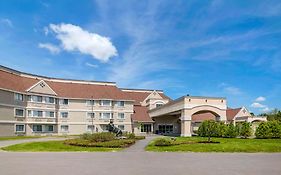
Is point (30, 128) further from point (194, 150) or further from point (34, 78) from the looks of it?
point (194, 150)

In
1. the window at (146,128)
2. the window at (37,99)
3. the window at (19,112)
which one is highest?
the window at (37,99)

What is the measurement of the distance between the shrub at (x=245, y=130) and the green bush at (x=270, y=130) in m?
1.58

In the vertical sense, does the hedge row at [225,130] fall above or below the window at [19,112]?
below

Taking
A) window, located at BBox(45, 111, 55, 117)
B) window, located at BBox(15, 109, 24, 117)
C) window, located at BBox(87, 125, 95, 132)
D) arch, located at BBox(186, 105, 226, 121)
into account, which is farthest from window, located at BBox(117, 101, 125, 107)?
arch, located at BBox(186, 105, 226, 121)

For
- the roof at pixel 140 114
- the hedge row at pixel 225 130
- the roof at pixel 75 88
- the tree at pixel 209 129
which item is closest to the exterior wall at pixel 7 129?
the roof at pixel 75 88

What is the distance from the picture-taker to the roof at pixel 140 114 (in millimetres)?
59741

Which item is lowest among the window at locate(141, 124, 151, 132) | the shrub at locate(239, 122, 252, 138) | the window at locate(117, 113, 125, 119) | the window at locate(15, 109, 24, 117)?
the window at locate(141, 124, 151, 132)

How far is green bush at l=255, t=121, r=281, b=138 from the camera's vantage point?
3338 centimetres

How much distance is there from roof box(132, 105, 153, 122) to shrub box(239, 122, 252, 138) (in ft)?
86.5

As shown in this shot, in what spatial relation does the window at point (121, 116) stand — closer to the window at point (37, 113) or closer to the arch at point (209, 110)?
the window at point (37, 113)

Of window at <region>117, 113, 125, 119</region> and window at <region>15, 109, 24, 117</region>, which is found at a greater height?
window at <region>15, 109, 24, 117</region>

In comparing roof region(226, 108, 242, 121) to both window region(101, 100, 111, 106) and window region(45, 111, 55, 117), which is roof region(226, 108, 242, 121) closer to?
window region(101, 100, 111, 106)

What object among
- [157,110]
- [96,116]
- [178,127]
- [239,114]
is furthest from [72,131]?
[239,114]

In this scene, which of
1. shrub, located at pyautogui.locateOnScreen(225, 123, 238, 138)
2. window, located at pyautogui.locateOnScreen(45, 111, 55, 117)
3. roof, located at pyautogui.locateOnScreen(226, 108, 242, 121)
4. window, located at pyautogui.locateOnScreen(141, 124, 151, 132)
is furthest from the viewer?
roof, located at pyautogui.locateOnScreen(226, 108, 242, 121)
